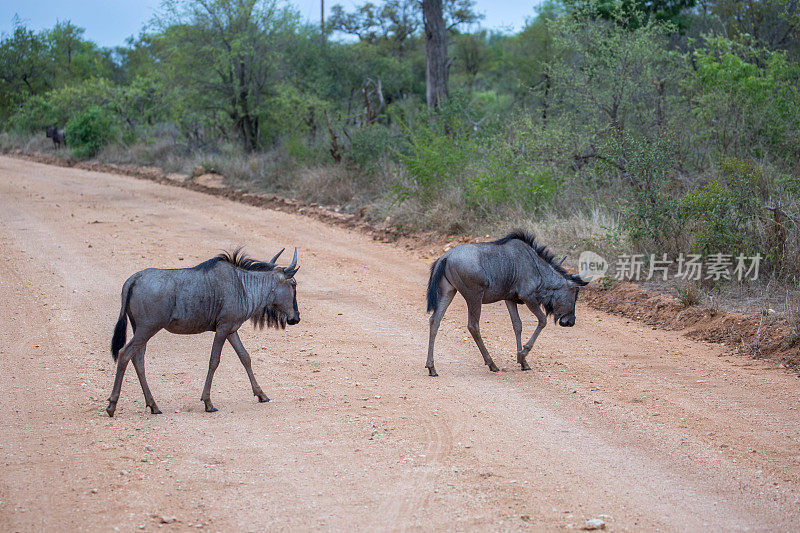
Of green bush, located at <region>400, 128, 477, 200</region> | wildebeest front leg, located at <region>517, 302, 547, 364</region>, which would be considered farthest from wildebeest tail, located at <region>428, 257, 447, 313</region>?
green bush, located at <region>400, 128, 477, 200</region>

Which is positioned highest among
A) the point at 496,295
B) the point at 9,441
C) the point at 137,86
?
the point at 137,86

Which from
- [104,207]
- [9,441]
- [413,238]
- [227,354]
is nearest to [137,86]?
[104,207]

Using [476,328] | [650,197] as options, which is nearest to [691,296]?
[650,197]

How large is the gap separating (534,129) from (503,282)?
789cm

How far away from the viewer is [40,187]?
70.5 ft

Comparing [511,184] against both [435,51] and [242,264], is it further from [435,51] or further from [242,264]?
[242,264]

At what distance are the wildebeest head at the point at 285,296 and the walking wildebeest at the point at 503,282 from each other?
4.96 feet

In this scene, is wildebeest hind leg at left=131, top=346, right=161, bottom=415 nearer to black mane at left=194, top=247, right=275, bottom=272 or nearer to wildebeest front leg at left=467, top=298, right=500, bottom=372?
black mane at left=194, top=247, right=275, bottom=272

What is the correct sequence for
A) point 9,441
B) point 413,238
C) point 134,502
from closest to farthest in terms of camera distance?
1. point 134,502
2. point 9,441
3. point 413,238

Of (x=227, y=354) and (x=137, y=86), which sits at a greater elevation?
(x=137, y=86)

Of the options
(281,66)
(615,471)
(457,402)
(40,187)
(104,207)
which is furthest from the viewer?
(281,66)

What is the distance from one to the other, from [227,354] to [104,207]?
36.5 feet

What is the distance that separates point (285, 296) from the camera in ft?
24.2

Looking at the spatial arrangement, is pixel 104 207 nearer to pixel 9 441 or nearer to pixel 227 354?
pixel 227 354
